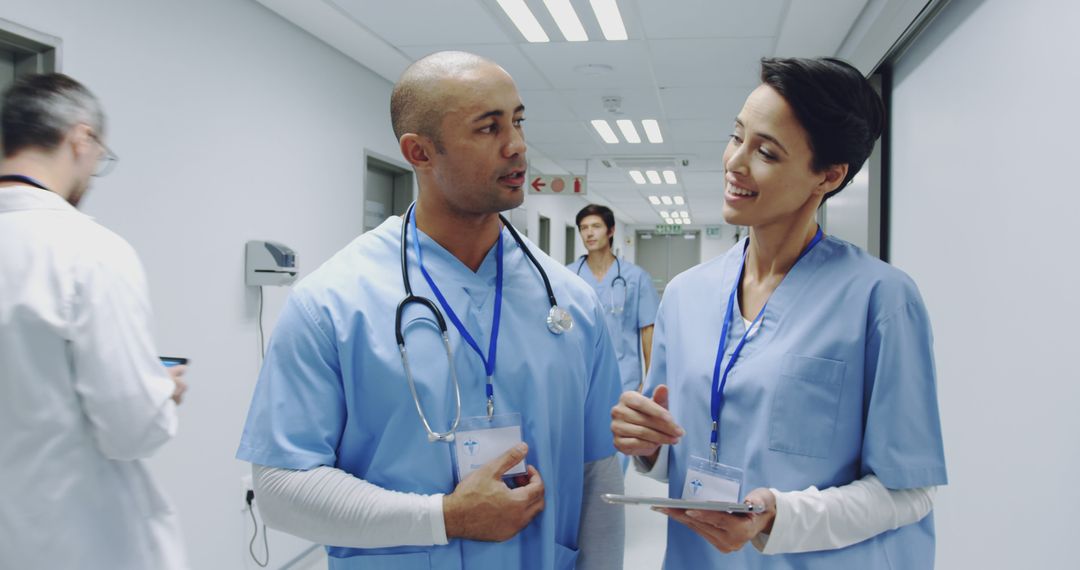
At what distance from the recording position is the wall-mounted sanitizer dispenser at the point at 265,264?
2979 mm

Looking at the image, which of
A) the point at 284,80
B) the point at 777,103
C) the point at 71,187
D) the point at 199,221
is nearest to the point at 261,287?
the point at 199,221

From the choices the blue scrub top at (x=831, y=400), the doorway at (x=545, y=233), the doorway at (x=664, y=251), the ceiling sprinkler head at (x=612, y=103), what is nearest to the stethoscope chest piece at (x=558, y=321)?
the blue scrub top at (x=831, y=400)

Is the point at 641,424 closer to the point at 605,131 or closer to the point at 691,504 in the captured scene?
the point at 691,504

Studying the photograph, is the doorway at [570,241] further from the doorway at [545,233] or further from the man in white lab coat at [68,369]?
the man in white lab coat at [68,369]

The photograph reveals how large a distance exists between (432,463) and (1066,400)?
1.33 meters

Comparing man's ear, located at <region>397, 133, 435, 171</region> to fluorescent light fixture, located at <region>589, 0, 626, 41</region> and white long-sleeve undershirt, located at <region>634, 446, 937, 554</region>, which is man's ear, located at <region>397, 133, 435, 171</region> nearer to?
white long-sleeve undershirt, located at <region>634, 446, 937, 554</region>

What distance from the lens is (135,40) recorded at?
2.37 metres

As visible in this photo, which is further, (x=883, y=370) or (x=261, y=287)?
(x=261, y=287)

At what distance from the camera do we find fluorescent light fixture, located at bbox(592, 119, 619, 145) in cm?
561

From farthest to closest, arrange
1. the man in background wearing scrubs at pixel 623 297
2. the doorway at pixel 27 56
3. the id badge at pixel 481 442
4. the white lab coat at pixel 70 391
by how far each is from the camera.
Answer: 1. the man in background wearing scrubs at pixel 623 297
2. the doorway at pixel 27 56
3. the white lab coat at pixel 70 391
4. the id badge at pixel 481 442

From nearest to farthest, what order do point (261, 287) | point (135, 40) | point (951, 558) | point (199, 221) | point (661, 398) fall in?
point (661, 398), point (951, 558), point (135, 40), point (199, 221), point (261, 287)

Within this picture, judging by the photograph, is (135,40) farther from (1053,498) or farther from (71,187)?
(1053,498)

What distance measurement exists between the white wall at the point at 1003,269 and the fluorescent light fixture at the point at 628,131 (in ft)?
9.96

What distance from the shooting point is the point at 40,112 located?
1475mm
